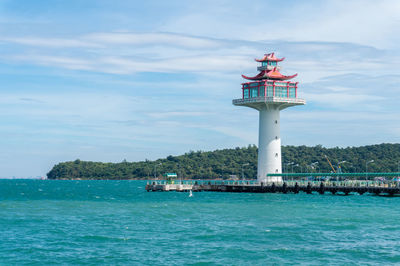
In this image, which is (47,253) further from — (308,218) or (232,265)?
(308,218)

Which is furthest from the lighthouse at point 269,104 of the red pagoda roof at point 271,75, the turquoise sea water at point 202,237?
the turquoise sea water at point 202,237

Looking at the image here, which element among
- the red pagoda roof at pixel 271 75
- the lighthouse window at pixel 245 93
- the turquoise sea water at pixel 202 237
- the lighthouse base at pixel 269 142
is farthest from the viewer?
the lighthouse window at pixel 245 93

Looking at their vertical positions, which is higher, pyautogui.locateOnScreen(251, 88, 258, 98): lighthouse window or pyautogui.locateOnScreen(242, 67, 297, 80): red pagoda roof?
pyautogui.locateOnScreen(242, 67, 297, 80): red pagoda roof

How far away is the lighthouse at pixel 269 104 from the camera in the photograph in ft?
338

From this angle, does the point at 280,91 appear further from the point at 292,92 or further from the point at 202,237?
the point at 202,237

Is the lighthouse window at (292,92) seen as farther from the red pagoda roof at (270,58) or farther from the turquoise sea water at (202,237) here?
the turquoise sea water at (202,237)

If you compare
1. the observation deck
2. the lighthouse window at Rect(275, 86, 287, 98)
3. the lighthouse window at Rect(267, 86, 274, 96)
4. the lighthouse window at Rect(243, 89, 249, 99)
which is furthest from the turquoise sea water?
the lighthouse window at Rect(243, 89, 249, 99)

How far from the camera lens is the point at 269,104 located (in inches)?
4063

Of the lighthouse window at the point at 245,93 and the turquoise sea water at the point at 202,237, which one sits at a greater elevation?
the lighthouse window at the point at 245,93

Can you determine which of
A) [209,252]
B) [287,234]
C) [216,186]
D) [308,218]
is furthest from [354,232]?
[216,186]

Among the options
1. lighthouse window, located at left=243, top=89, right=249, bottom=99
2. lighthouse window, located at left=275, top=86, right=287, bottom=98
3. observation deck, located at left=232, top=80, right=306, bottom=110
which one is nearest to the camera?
observation deck, located at left=232, top=80, right=306, bottom=110

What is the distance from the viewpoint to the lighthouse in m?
103

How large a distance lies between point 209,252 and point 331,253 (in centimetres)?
826

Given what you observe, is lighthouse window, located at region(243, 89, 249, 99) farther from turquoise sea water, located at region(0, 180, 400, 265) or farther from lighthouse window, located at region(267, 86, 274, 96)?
turquoise sea water, located at region(0, 180, 400, 265)
